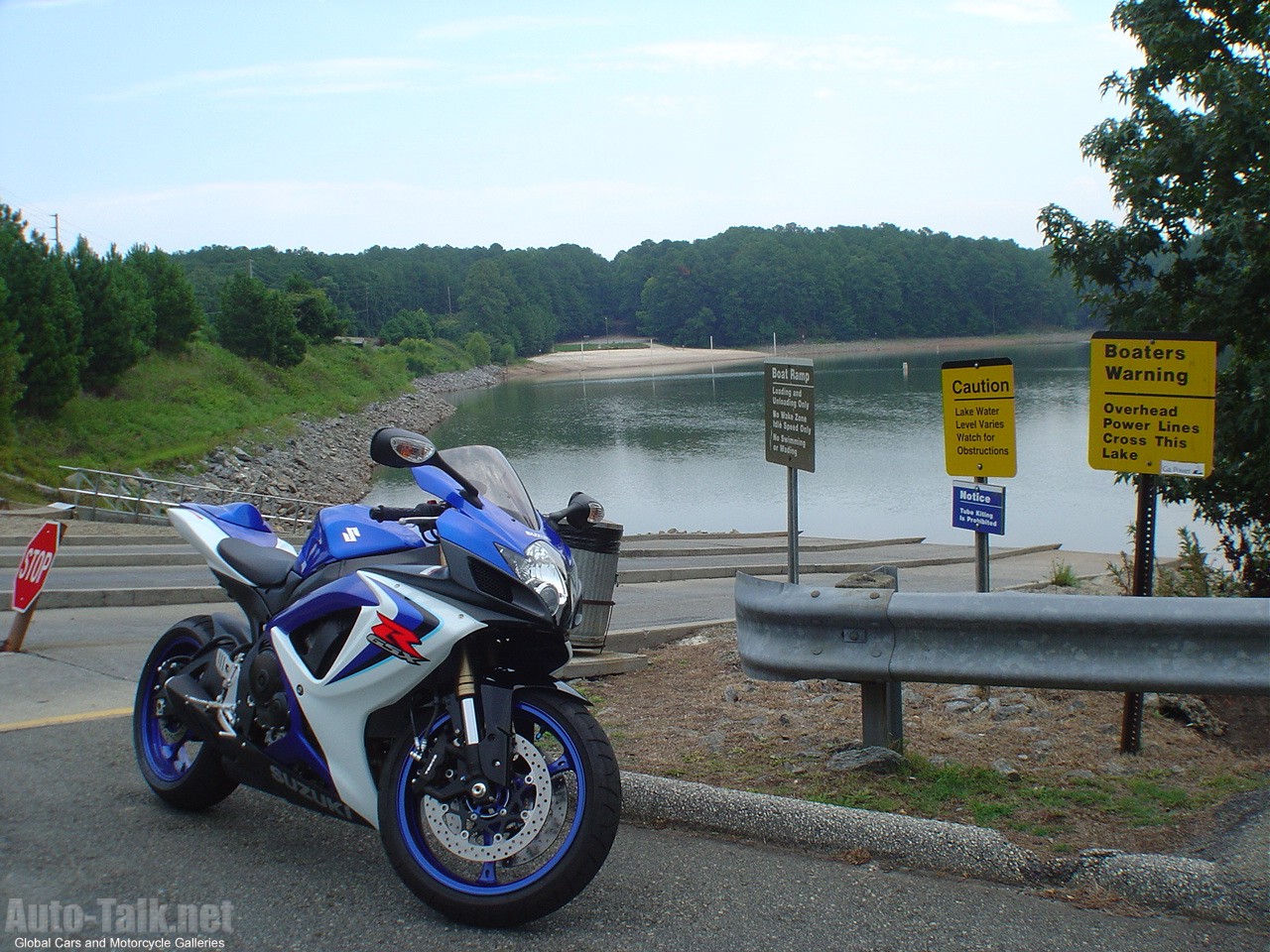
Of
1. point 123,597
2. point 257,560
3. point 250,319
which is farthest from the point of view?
point 250,319

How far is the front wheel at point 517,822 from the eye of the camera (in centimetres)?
338

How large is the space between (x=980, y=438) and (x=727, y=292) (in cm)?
12452

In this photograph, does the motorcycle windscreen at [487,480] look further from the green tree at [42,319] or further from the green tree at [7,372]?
the green tree at [42,319]

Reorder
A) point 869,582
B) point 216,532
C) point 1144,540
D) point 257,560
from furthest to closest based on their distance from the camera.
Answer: point 1144,540
point 869,582
point 216,532
point 257,560

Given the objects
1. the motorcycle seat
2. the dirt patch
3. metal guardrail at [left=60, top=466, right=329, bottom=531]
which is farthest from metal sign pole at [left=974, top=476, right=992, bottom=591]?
metal guardrail at [left=60, top=466, right=329, bottom=531]

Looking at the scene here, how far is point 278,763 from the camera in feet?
13.2

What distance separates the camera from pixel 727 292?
128875 millimetres

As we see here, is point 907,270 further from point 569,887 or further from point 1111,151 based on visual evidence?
point 569,887

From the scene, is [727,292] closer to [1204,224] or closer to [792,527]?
[1204,224]

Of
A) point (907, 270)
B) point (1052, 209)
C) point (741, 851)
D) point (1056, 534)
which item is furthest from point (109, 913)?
point (907, 270)

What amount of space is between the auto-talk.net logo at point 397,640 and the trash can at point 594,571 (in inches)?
144

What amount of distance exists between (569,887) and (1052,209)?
12120mm

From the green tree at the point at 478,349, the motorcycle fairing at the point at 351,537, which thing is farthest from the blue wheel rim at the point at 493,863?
the green tree at the point at 478,349

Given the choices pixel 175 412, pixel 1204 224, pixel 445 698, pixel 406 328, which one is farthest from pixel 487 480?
pixel 406 328
